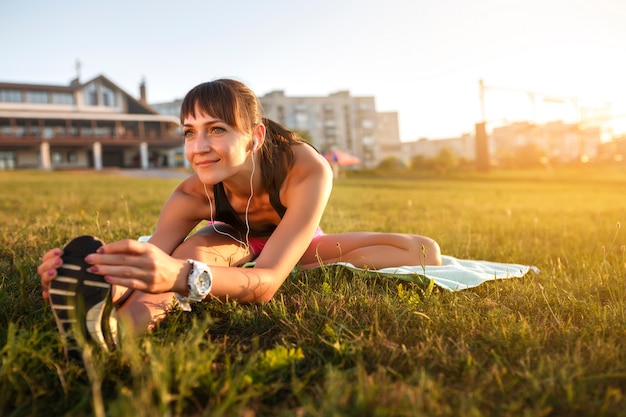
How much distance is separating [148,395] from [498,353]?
3.56 ft

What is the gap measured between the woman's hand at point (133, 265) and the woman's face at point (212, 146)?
2.26ft

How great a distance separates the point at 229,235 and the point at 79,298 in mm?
1306

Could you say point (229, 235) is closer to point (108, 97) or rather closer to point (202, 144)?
point (202, 144)

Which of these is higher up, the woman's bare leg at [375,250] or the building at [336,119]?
the building at [336,119]

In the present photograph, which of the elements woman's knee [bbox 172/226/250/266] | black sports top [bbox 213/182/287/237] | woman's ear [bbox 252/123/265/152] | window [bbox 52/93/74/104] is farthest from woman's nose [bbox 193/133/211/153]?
window [bbox 52/93/74/104]

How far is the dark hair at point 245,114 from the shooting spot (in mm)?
2133

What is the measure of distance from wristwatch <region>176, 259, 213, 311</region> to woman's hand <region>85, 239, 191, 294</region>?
11cm

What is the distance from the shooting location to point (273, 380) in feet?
4.75

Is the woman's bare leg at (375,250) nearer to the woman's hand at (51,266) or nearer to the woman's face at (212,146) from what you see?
the woman's face at (212,146)

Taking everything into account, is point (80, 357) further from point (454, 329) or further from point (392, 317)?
point (454, 329)

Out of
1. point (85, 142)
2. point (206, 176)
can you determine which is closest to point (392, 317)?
point (206, 176)

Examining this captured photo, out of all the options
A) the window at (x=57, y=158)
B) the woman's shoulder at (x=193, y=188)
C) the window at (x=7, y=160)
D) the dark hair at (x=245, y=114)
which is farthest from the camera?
the window at (x=57, y=158)

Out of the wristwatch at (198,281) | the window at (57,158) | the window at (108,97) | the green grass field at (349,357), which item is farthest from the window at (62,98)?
the wristwatch at (198,281)

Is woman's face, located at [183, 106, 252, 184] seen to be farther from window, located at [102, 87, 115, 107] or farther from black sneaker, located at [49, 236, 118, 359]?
window, located at [102, 87, 115, 107]
